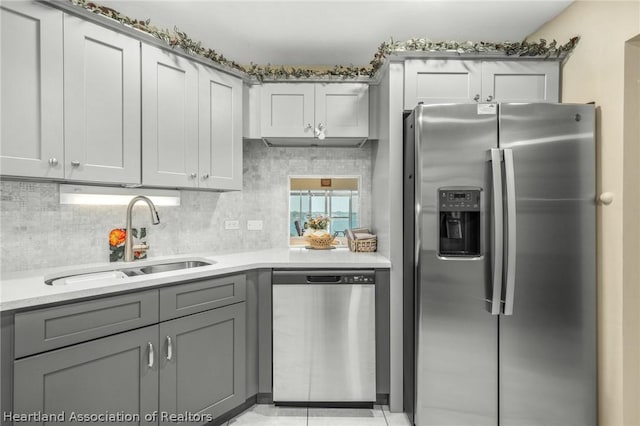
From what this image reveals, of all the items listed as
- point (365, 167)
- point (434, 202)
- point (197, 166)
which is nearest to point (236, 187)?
point (197, 166)

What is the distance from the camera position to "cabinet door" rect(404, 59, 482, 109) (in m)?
2.23

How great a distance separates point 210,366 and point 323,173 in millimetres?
1777

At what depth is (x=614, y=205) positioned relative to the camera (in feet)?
6.03

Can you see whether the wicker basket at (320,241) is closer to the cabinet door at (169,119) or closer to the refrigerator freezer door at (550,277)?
the cabinet door at (169,119)

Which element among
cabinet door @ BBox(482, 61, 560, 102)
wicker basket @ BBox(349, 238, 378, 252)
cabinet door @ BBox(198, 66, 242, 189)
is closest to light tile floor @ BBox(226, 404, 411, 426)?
wicker basket @ BBox(349, 238, 378, 252)

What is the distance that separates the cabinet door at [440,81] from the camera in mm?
2232

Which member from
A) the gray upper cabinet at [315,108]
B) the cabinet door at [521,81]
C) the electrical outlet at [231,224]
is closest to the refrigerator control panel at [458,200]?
the cabinet door at [521,81]

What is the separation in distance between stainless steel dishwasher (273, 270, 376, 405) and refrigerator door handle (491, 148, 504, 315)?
73 cm

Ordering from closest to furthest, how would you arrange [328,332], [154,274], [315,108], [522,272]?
1. [154,274]
2. [522,272]
3. [328,332]
4. [315,108]

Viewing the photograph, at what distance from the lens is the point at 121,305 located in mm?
1564

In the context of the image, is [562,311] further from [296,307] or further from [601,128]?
[296,307]

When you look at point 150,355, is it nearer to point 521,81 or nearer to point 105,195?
point 105,195

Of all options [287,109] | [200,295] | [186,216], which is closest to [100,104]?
[186,216]

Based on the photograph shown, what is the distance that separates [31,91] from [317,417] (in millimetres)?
2400
